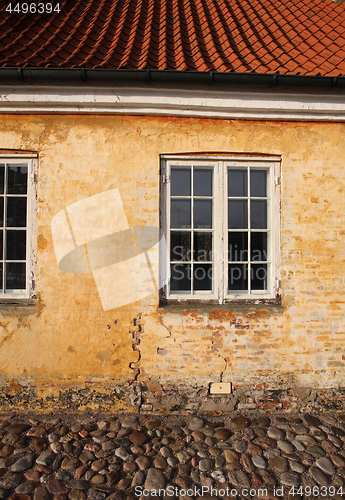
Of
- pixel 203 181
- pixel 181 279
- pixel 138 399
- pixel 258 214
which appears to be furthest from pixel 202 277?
pixel 138 399

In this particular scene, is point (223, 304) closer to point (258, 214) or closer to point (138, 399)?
point (258, 214)

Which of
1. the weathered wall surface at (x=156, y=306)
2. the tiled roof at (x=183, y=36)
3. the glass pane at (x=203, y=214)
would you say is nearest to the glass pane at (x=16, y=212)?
the weathered wall surface at (x=156, y=306)

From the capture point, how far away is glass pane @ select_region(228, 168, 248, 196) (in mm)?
3915

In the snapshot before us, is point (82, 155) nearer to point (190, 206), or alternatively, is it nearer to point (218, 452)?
point (190, 206)

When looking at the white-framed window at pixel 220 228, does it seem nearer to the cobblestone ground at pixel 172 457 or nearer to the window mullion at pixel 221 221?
the window mullion at pixel 221 221

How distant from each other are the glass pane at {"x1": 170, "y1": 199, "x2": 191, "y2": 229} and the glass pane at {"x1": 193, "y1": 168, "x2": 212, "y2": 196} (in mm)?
226

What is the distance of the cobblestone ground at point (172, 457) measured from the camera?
8.27ft

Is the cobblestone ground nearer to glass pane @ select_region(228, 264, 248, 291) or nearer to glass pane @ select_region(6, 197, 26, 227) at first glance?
glass pane @ select_region(228, 264, 248, 291)

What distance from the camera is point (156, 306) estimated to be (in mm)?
3646

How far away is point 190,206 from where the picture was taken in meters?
3.85

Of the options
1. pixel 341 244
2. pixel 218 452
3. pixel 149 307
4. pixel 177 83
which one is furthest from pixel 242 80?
pixel 218 452

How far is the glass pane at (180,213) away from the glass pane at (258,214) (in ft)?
2.78

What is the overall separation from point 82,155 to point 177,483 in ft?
11.6

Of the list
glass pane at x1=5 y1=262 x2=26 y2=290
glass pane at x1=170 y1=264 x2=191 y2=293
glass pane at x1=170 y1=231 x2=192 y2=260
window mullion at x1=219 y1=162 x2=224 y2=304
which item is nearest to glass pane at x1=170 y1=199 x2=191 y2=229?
glass pane at x1=170 y1=231 x2=192 y2=260
